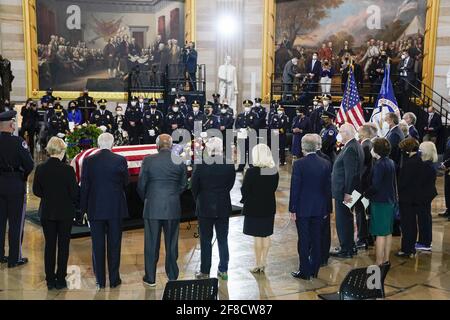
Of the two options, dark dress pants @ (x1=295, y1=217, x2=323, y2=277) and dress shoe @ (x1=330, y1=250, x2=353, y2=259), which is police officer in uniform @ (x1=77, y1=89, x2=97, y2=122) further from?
dark dress pants @ (x1=295, y1=217, x2=323, y2=277)

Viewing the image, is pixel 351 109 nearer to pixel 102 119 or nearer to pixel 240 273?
pixel 240 273

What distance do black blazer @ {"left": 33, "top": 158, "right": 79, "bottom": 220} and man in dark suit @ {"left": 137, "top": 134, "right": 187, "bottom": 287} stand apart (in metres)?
0.72

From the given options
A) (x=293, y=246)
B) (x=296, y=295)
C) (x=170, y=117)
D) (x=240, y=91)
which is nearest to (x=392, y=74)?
(x=240, y=91)

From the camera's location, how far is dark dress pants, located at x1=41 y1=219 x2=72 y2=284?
5.73 metres

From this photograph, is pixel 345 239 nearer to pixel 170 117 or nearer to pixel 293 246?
pixel 293 246

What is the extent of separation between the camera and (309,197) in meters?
6.08

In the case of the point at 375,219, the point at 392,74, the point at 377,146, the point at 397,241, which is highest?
the point at 392,74

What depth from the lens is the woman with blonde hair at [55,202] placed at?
5.70m

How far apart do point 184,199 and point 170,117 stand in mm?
7347

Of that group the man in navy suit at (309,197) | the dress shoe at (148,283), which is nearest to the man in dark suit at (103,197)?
the dress shoe at (148,283)

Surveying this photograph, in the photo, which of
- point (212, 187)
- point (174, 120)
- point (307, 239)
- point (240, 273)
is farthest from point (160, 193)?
point (174, 120)

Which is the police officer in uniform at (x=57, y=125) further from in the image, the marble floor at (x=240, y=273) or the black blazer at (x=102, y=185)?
the black blazer at (x=102, y=185)

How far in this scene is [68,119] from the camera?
1653cm

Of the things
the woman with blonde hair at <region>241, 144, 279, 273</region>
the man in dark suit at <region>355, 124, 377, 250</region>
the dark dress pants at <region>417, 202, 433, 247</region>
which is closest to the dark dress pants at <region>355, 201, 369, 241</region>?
the man in dark suit at <region>355, 124, 377, 250</region>
